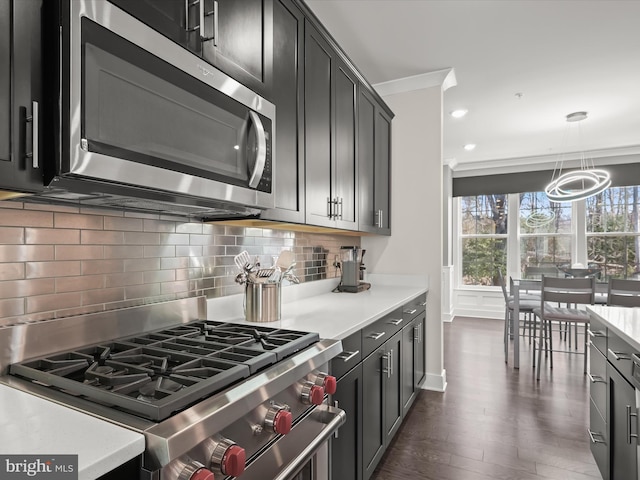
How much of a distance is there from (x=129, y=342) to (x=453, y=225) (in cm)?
624

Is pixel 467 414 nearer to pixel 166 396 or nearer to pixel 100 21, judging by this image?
pixel 166 396

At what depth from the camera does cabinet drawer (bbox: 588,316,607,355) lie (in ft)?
6.05

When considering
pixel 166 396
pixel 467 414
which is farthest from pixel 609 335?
pixel 166 396

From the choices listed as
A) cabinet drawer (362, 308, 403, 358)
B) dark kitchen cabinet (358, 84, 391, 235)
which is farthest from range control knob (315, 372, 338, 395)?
dark kitchen cabinet (358, 84, 391, 235)

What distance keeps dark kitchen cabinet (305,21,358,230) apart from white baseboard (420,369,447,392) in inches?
63.8

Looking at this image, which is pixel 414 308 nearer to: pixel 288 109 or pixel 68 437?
pixel 288 109

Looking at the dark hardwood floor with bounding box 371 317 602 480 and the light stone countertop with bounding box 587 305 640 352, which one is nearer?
the light stone countertop with bounding box 587 305 640 352

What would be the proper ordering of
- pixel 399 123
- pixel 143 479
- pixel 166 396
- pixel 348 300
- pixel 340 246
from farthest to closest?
pixel 399 123 → pixel 340 246 → pixel 348 300 → pixel 166 396 → pixel 143 479

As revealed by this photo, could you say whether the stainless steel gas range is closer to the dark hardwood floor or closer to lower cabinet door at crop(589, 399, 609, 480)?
the dark hardwood floor

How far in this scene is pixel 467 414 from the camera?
2.78 metres

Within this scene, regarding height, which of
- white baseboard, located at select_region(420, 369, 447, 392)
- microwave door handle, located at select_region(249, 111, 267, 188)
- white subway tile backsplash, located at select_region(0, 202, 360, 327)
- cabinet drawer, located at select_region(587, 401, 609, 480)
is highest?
microwave door handle, located at select_region(249, 111, 267, 188)

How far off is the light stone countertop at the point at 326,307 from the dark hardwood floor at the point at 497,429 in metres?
0.87

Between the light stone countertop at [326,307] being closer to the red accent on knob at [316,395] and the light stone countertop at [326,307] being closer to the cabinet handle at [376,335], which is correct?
the cabinet handle at [376,335]

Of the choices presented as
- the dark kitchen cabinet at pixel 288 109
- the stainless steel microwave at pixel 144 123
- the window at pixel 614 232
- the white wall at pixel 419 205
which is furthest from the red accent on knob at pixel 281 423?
the window at pixel 614 232
